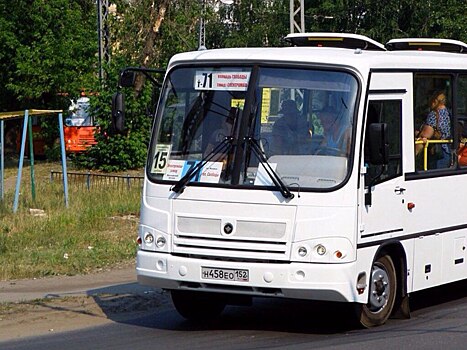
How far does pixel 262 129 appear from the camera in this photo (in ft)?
34.8

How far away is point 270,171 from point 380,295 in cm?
176

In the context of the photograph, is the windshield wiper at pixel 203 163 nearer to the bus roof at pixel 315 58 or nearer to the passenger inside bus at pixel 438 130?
the bus roof at pixel 315 58

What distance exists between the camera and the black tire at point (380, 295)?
10.7 metres

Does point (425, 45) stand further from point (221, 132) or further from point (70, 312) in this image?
point (70, 312)

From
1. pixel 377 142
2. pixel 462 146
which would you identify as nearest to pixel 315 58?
pixel 377 142

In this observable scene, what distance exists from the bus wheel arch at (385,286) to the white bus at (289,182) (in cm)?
2

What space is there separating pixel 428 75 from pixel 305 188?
8.41 ft

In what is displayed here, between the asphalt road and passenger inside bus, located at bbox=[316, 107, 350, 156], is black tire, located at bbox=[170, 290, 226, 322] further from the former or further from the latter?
passenger inside bus, located at bbox=[316, 107, 350, 156]

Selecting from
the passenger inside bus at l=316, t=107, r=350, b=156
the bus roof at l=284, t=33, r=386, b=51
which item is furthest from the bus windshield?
the bus roof at l=284, t=33, r=386, b=51

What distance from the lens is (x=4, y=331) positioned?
37.2ft

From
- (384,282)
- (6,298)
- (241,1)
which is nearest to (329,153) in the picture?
(384,282)

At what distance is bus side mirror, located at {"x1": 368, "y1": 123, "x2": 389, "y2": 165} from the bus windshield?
8.2 inches

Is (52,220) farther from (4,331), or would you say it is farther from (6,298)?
(4,331)

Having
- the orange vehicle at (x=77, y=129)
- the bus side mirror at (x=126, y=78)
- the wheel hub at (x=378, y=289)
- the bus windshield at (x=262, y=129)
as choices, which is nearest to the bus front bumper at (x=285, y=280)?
the wheel hub at (x=378, y=289)
